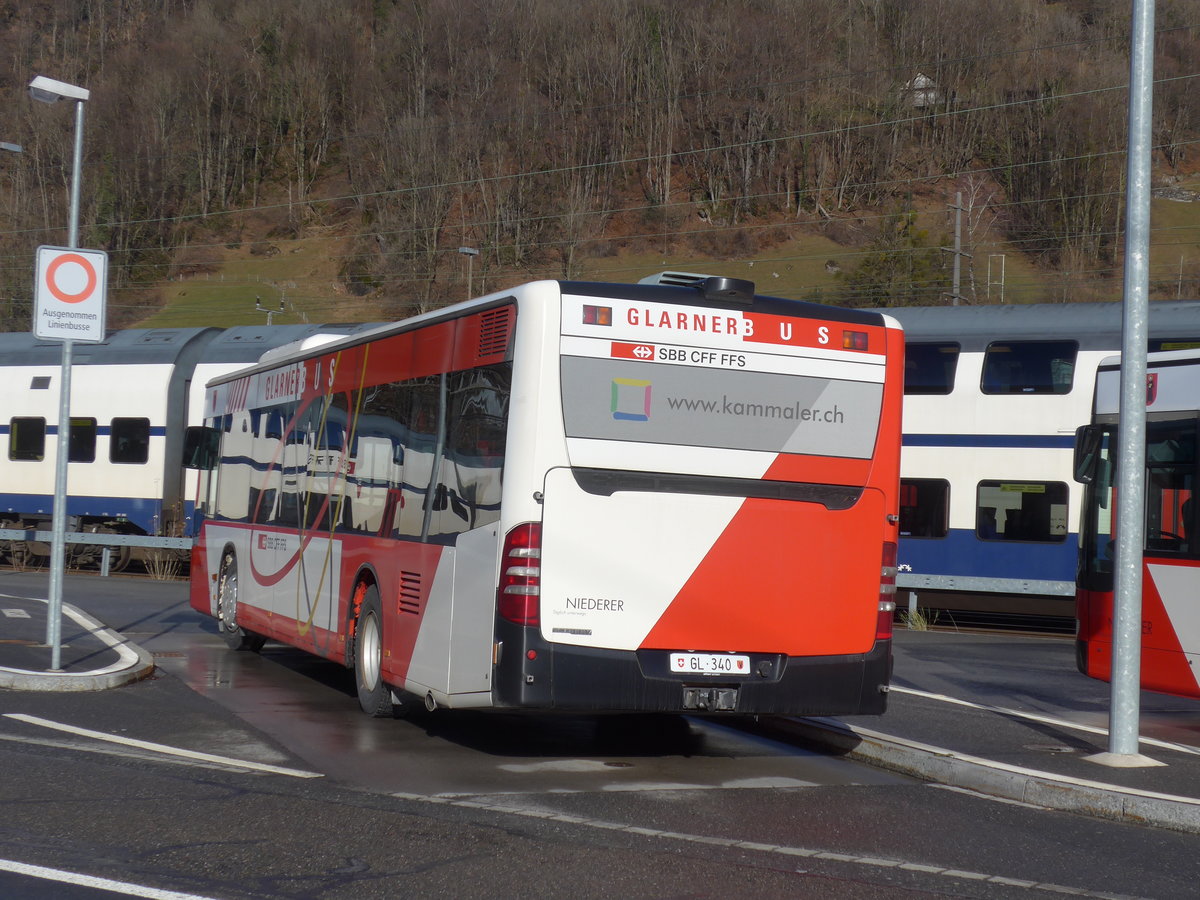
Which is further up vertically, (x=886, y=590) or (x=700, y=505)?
(x=700, y=505)

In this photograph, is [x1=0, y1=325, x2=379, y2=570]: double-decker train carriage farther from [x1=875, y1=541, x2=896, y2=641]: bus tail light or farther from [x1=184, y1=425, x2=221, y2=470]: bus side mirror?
[x1=875, y1=541, x2=896, y2=641]: bus tail light

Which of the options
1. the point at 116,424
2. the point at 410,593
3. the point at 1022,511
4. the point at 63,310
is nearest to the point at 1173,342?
the point at 1022,511

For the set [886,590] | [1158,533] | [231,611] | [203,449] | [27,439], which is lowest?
[231,611]

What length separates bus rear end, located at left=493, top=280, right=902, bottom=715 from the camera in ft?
28.4

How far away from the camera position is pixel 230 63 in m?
93.4

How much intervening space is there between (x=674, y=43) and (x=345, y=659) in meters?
76.6

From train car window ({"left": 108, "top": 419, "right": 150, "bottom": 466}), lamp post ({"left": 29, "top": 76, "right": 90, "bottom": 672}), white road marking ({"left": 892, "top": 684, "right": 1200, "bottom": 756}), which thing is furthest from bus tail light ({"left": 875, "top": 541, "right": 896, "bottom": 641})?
train car window ({"left": 108, "top": 419, "right": 150, "bottom": 466})

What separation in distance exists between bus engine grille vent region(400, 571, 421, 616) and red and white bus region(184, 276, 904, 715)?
24 millimetres

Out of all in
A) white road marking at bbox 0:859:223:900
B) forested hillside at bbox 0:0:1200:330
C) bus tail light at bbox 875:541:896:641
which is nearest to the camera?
white road marking at bbox 0:859:223:900

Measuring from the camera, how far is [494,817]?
752 cm

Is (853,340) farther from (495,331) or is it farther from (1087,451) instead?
(1087,451)

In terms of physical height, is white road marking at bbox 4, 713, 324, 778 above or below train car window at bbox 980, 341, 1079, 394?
below

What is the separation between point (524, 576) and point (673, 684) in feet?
3.75

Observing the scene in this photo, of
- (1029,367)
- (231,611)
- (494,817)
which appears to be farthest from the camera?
(1029,367)
